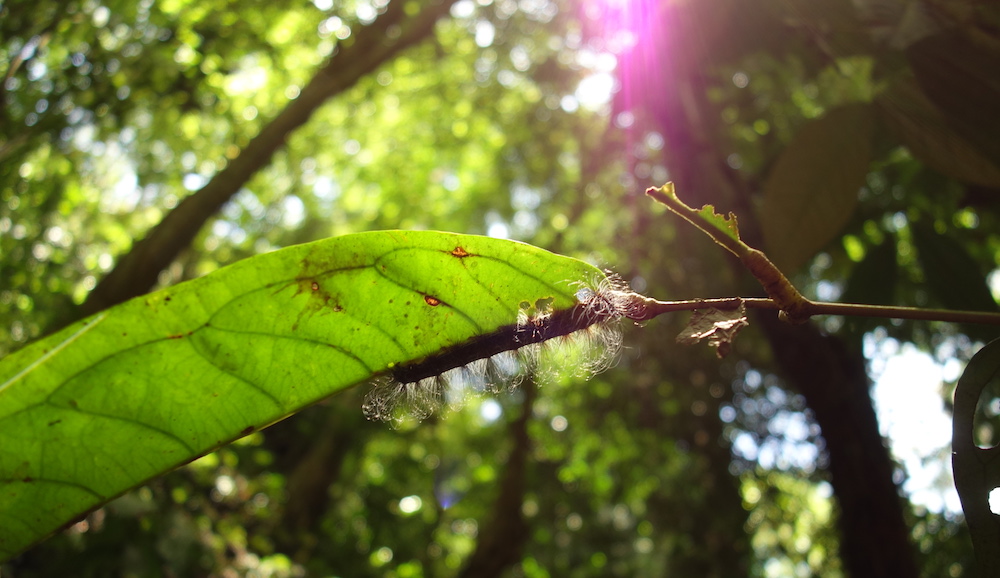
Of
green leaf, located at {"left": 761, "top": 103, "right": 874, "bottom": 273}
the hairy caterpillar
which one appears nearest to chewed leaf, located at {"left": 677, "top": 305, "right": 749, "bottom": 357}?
the hairy caterpillar

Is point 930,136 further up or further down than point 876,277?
further up

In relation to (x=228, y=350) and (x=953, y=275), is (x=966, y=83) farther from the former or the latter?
(x=228, y=350)

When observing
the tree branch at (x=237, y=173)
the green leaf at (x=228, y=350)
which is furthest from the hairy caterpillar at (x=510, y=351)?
the tree branch at (x=237, y=173)

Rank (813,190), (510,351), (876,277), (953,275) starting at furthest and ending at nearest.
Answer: (876,277)
(953,275)
(813,190)
(510,351)

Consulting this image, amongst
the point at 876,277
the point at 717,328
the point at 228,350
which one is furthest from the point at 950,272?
the point at 228,350

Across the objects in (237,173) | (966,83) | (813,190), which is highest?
(966,83)

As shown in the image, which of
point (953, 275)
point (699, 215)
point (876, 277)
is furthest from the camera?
point (876, 277)

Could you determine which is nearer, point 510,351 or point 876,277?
point 510,351

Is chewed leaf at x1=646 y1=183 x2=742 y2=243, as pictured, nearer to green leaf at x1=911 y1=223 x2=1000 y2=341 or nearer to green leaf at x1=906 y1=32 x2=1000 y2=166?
green leaf at x1=906 y1=32 x2=1000 y2=166
